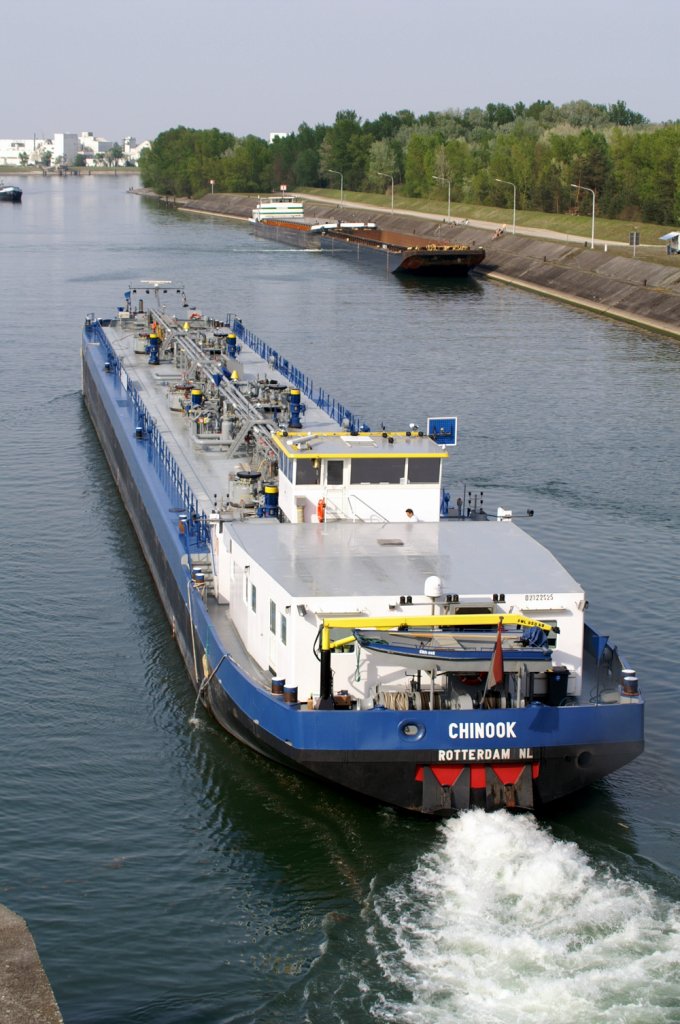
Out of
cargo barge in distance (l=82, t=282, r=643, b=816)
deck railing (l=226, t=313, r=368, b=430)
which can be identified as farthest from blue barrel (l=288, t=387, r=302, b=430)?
cargo barge in distance (l=82, t=282, r=643, b=816)

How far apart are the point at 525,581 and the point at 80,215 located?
6429 inches

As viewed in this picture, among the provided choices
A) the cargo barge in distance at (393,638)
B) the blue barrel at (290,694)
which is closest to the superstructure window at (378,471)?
the cargo barge in distance at (393,638)

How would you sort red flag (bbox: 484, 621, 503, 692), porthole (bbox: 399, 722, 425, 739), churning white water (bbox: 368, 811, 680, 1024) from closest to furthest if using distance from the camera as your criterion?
1. churning white water (bbox: 368, 811, 680, 1024)
2. red flag (bbox: 484, 621, 503, 692)
3. porthole (bbox: 399, 722, 425, 739)

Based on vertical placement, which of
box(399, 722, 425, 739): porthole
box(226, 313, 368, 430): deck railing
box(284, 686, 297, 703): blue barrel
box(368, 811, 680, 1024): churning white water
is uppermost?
box(226, 313, 368, 430): deck railing

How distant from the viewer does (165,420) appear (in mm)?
42000

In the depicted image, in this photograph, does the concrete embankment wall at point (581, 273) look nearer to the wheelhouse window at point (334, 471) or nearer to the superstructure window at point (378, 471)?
the superstructure window at point (378, 471)

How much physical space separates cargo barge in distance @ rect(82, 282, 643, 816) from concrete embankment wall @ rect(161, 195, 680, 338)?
1993 inches

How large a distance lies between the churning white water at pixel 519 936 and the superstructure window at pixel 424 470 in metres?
7.59

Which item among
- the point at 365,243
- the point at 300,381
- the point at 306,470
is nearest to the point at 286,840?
the point at 306,470

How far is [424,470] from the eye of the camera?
27.0m

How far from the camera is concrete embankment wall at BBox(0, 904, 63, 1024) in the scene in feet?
55.1

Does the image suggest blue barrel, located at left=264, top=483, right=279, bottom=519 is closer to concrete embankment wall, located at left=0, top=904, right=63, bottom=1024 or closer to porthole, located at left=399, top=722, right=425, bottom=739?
porthole, located at left=399, top=722, right=425, bottom=739

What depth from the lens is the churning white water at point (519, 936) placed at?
17.3 meters

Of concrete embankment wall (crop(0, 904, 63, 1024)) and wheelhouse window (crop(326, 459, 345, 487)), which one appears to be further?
wheelhouse window (crop(326, 459, 345, 487))
